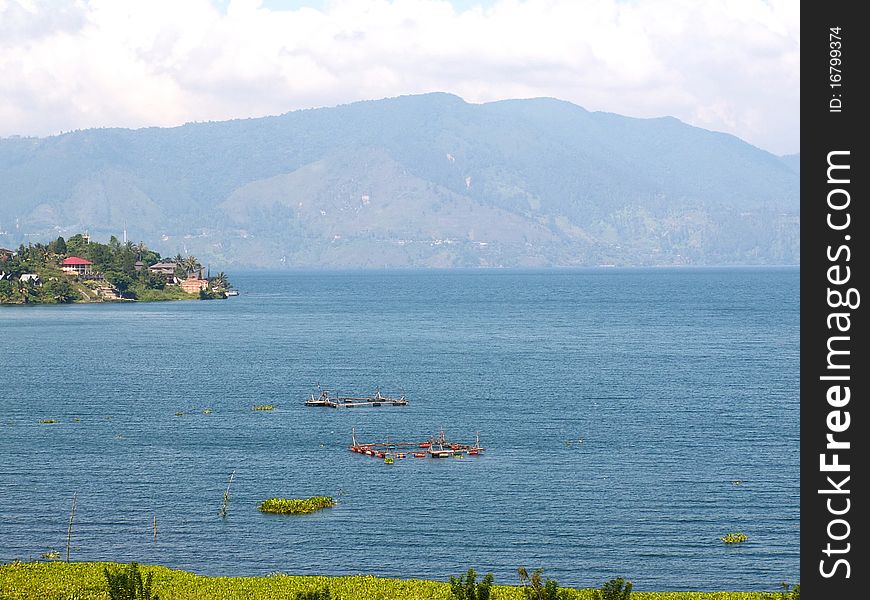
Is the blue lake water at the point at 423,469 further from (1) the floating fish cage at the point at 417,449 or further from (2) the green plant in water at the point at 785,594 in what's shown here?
(2) the green plant in water at the point at 785,594

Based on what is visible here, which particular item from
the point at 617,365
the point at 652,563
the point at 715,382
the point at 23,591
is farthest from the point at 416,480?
the point at 617,365

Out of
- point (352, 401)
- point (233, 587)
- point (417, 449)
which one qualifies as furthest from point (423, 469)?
point (352, 401)

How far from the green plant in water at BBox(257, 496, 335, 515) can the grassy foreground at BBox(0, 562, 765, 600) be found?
13.1m

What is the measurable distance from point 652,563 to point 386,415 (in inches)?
1990

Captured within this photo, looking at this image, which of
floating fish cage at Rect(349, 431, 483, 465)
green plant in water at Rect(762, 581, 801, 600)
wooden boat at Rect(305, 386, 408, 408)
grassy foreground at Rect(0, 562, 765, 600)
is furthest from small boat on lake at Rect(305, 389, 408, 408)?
green plant in water at Rect(762, 581, 801, 600)

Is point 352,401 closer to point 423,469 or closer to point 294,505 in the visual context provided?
point 423,469

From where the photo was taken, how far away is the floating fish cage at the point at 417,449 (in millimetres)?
88000

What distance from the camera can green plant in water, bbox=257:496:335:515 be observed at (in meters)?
71.4

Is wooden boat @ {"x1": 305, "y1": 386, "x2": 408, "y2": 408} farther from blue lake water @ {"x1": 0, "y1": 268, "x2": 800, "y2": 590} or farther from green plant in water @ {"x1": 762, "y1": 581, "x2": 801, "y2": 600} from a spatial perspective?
green plant in water @ {"x1": 762, "y1": 581, "x2": 801, "y2": 600}

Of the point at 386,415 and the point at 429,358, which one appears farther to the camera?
the point at 429,358

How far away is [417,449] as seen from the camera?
91312mm

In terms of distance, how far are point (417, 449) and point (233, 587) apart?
121 feet
